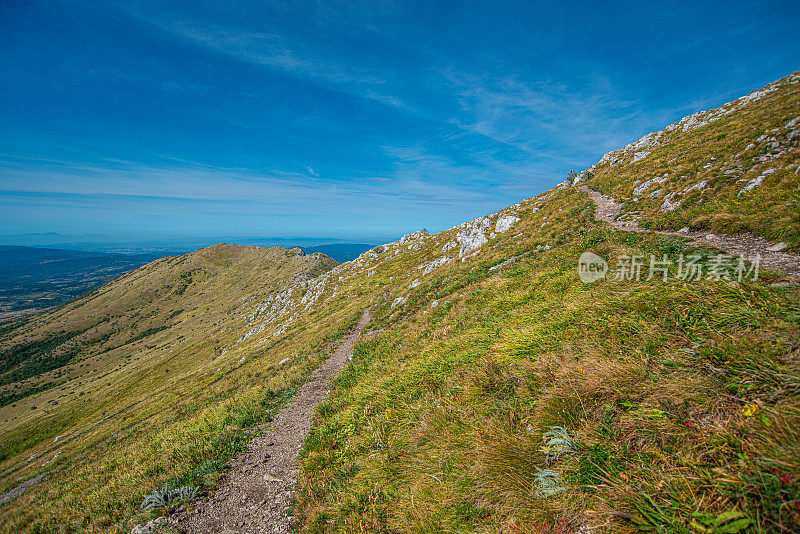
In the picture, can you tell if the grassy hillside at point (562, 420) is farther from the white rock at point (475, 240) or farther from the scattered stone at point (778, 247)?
the white rock at point (475, 240)

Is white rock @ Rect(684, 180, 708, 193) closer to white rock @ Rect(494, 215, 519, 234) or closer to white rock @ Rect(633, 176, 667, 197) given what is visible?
white rock @ Rect(633, 176, 667, 197)

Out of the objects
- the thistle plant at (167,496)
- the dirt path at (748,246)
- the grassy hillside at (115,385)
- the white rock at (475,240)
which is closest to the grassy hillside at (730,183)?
the dirt path at (748,246)

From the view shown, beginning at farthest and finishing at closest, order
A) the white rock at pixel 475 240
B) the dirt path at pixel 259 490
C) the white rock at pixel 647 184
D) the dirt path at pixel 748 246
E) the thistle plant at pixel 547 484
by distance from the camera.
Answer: the white rock at pixel 475 240 < the white rock at pixel 647 184 < the dirt path at pixel 748 246 < the dirt path at pixel 259 490 < the thistle plant at pixel 547 484

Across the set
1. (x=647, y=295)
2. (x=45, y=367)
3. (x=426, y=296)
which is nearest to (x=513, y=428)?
(x=647, y=295)

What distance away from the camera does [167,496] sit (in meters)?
7.70

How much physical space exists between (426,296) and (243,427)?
47.8 ft

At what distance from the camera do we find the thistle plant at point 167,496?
7.62 meters

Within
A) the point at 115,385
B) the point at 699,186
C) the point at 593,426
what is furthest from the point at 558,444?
the point at 115,385

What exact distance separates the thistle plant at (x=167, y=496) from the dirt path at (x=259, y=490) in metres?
0.41

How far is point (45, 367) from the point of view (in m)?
172

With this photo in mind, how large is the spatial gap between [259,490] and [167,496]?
2370mm

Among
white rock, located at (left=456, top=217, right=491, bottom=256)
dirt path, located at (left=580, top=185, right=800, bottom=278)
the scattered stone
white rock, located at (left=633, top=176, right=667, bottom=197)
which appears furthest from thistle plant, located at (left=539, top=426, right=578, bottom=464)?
white rock, located at (left=456, top=217, right=491, bottom=256)

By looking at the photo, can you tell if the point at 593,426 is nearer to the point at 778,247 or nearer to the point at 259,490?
the point at 259,490

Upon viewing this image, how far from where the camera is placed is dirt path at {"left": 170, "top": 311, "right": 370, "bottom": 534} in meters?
6.96
